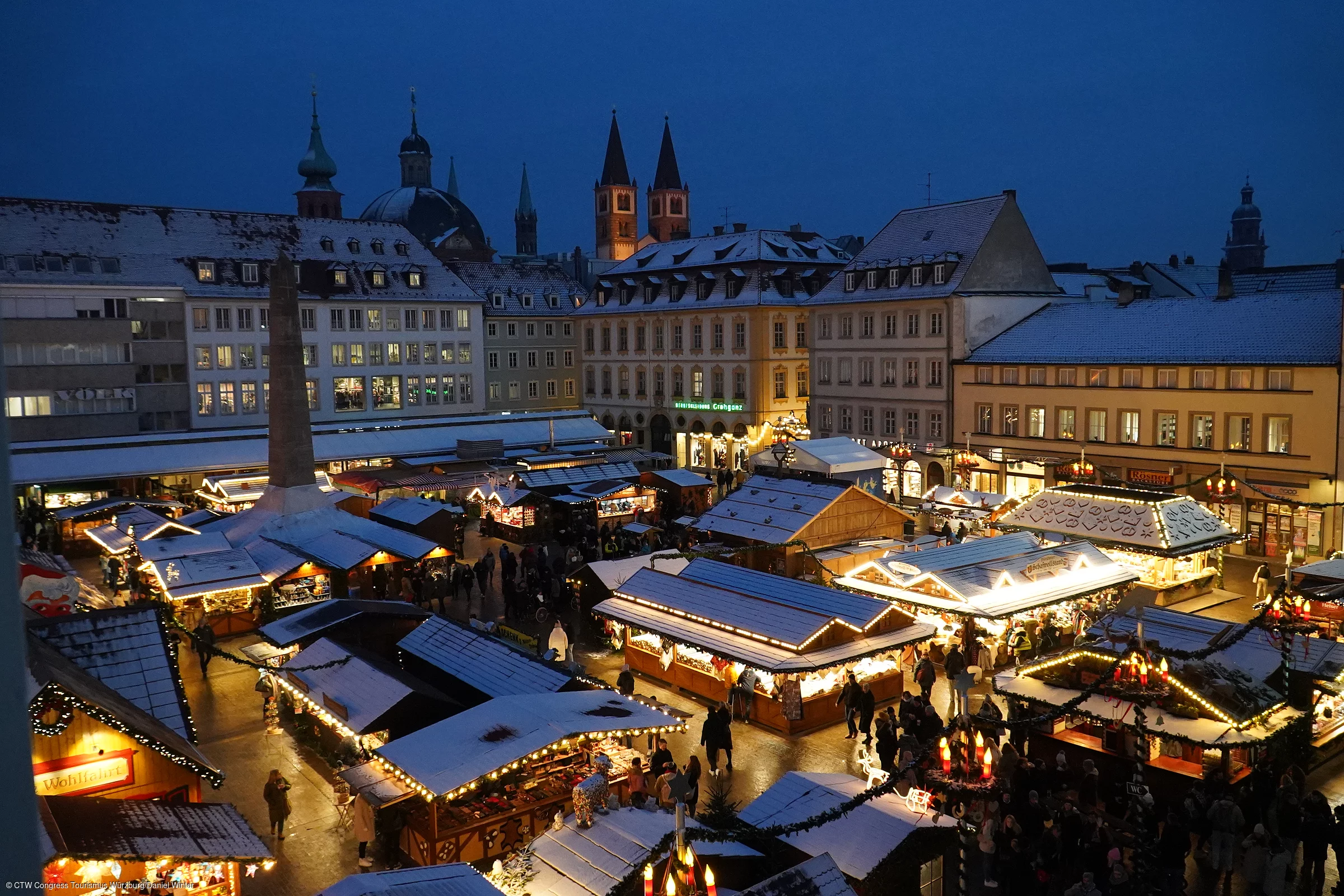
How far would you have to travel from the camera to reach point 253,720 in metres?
19.2

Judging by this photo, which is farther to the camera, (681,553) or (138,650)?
(681,553)

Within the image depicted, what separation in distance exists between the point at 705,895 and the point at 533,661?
7.55 m

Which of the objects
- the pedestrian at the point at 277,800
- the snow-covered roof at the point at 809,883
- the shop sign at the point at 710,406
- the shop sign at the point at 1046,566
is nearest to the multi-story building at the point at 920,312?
the shop sign at the point at 710,406

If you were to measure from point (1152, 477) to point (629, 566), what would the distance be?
20.6 m

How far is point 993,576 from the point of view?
831 inches

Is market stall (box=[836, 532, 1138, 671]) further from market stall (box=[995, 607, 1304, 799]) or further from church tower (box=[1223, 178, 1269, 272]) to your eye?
church tower (box=[1223, 178, 1269, 272])

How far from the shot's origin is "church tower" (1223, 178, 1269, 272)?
321 ft

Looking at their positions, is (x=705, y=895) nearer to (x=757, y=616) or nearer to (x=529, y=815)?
(x=529, y=815)

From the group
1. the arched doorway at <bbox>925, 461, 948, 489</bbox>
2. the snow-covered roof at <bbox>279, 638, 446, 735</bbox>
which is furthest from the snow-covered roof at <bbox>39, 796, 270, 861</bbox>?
the arched doorway at <bbox>925, 461, 948, 489</bbox>

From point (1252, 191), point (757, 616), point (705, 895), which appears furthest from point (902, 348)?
point (1252, 191)

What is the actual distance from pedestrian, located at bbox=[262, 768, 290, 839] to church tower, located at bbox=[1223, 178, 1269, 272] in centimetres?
10326

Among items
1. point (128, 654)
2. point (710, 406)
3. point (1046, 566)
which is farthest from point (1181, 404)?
point (128, 654)

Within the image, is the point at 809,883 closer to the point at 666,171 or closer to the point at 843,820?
the point at 843,820

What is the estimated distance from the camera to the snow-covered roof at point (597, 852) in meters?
10.4
